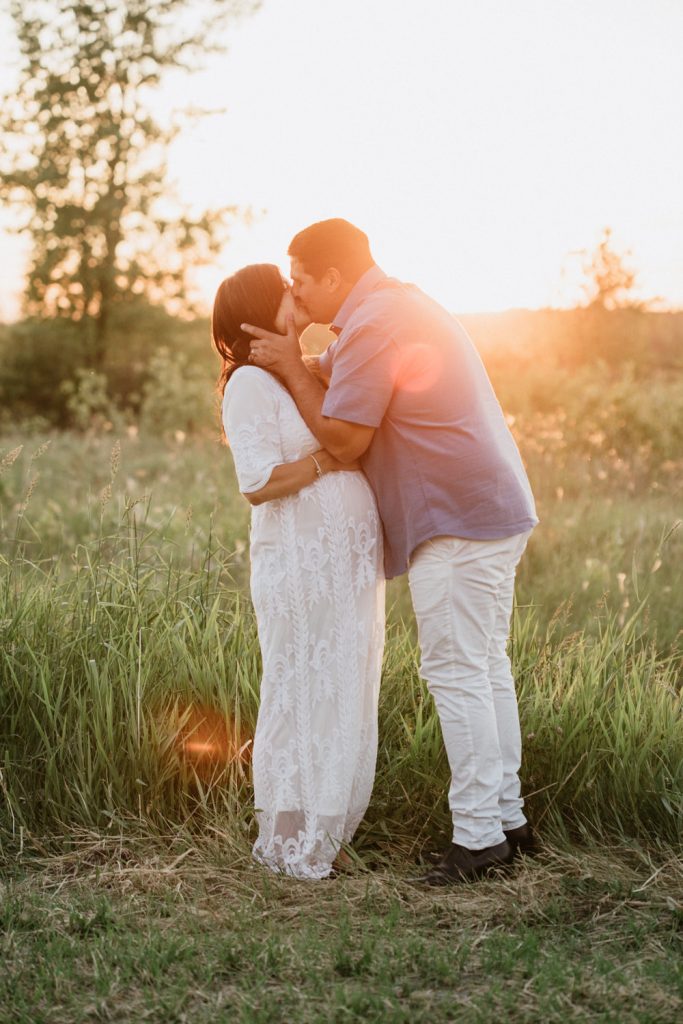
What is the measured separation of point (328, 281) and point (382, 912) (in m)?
2.15

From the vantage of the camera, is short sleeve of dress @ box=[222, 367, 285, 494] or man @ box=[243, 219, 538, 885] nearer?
man @ box=[243, 219, 538, 885]

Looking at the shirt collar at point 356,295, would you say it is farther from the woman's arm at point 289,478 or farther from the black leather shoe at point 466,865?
the black leather shoe at point 466,865

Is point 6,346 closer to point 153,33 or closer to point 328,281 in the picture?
point 153,33

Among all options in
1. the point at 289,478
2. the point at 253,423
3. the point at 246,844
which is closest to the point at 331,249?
the point at 253,423

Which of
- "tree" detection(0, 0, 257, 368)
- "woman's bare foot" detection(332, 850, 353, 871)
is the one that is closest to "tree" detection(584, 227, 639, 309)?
"tree" detection(0, 0, 257, 368)

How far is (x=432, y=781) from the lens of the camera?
4086 mm

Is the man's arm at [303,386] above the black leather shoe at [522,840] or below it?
above

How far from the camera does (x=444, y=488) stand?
3.65 m

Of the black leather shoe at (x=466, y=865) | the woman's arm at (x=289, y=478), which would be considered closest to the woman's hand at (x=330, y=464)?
the woman's arm at (x=289, y=478)

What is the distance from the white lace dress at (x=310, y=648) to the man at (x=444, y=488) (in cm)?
16

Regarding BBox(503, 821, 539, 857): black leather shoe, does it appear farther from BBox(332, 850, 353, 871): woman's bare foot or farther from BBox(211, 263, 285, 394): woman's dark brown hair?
BBox(211, 263, 285, 394): woman's dark brown hair

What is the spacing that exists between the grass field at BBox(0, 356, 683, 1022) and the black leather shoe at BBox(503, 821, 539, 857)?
0.07 metres

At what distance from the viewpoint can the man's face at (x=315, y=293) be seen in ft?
12.5

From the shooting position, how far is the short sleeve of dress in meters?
3.71
